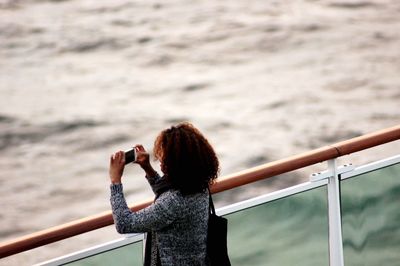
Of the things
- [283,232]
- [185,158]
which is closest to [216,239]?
[185,158]

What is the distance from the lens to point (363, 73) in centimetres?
1293

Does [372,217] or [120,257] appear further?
[372,217]

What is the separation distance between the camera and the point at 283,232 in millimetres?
3699

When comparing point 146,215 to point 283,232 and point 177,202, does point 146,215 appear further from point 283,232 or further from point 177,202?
point 283,232

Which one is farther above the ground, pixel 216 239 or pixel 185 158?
pixel 185 158

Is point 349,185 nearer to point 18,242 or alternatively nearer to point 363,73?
point 18,242

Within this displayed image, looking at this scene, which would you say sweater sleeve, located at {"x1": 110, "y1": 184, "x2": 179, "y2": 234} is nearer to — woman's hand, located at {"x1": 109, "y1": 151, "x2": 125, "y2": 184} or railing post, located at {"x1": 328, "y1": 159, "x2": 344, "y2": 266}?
woman's hand, located at {"x1": 109, "y1": 151, "x2": 125, "y2": 184}

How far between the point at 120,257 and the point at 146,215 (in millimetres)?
520

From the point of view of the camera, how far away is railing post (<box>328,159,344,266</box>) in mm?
3674

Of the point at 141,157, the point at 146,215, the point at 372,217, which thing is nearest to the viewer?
the point at 146,215

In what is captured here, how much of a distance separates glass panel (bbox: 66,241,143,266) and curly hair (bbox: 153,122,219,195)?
1.72 feet

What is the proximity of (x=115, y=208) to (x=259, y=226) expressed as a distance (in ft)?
3.01

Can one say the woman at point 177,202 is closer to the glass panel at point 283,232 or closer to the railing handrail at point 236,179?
the railing handrail at point 236,179

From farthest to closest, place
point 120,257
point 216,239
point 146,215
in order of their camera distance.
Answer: point 120,257
point 216,239
point 146,215
